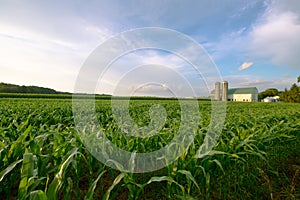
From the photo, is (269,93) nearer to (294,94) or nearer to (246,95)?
(246,95)

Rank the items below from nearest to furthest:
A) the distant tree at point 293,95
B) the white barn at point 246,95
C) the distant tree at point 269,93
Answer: the distant tree at point 293,95, the white barn at point 246,95, the distant tree at point 269,93

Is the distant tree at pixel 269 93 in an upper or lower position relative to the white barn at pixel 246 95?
upper

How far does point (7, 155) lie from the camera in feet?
5.43

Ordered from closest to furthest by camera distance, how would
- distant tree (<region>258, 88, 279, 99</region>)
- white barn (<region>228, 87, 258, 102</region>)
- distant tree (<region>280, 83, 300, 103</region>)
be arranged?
distant tree (<region>280, 83, 300, 103</region>) → white barn (<region>228, 87, 258, 102</region>) → distant tree (<region>258, 88, 279, 99</region>)

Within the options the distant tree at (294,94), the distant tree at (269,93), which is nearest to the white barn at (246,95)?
the distant tree at (294,94)

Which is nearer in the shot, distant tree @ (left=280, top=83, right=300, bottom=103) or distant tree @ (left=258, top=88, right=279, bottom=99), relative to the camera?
distant tree @ (left=280, top=83, right=300, bottom=103)

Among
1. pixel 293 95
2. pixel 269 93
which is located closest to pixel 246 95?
pixel 293 95

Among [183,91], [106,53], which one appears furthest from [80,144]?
[183,91]

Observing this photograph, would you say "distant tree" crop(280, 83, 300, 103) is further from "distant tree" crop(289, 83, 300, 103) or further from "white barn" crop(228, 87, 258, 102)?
"white barn" crop(228, 87, 258, 102)

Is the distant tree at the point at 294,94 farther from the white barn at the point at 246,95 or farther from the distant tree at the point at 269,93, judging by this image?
the distant tree at the point at 269,93

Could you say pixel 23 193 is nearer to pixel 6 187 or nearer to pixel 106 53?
pixel 6 187

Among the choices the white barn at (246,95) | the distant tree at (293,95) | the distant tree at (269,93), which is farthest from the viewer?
the distant tree at (269,93)

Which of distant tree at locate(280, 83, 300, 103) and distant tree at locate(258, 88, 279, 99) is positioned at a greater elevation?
distant tree at locate(258, 88, 279, 99)

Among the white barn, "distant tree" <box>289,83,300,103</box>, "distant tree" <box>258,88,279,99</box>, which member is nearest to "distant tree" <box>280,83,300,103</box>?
"distant tree" <box>289,83,300,103</box>
